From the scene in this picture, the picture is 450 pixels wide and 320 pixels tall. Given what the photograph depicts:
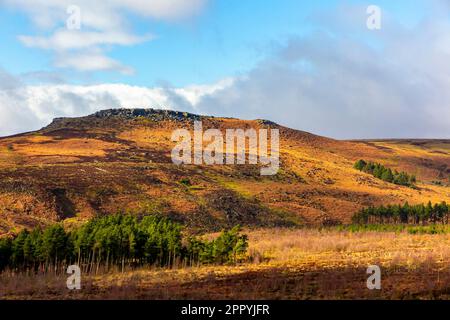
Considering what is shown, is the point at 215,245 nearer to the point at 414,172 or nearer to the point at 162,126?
the point at 162,126

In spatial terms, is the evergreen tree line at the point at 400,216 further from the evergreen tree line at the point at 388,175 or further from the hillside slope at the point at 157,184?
the evergreen tree line at the point at 388,175

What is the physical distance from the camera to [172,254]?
132ft

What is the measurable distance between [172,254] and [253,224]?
36.2 metres

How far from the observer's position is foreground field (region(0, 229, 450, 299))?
2540cm

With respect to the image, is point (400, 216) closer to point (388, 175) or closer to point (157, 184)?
point (157, 184)

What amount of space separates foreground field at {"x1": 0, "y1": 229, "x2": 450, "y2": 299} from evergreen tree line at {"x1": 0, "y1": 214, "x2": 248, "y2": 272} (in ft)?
6.70

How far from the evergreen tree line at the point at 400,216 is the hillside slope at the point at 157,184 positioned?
403 centimetres

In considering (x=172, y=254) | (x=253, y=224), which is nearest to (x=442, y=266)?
(x=172, y=254)

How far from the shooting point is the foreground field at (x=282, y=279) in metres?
25.4
